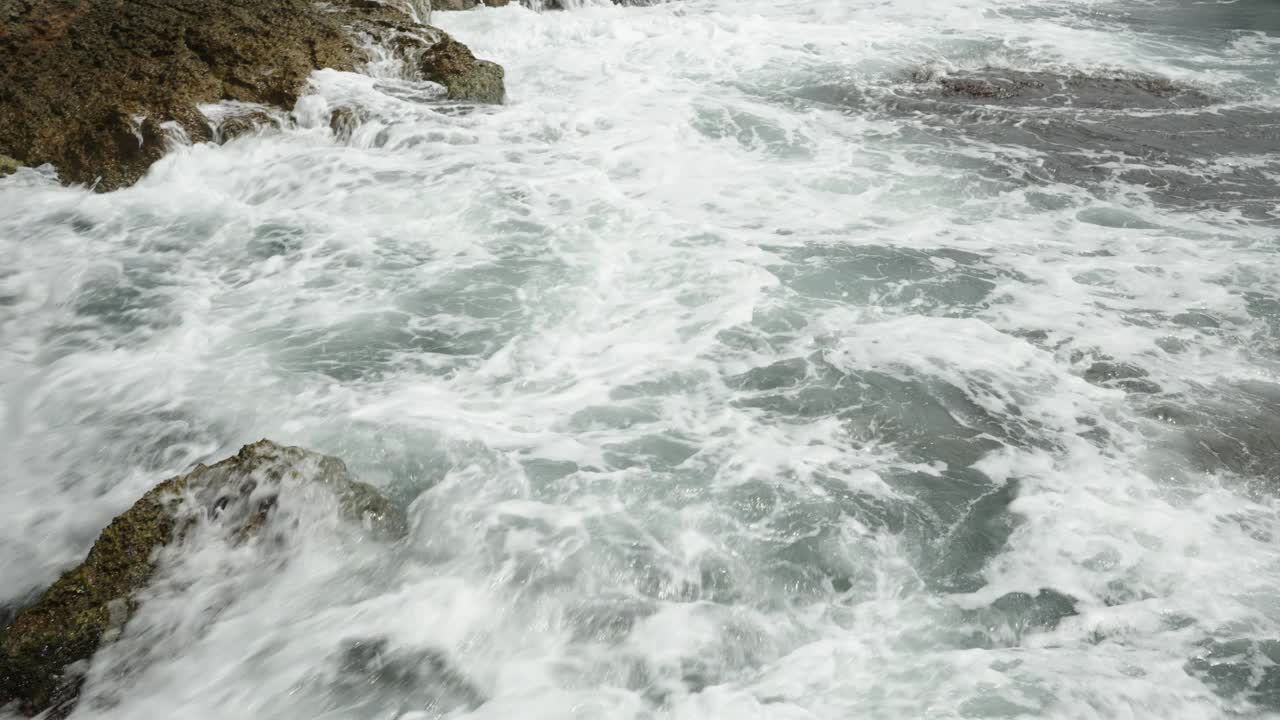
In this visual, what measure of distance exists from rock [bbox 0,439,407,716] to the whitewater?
119mm

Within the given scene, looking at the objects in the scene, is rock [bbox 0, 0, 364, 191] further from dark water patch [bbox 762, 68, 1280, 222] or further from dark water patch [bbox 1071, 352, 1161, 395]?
dark water patch [bbox 1071, 352, 1161, 395]

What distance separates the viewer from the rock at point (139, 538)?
3.10 metres

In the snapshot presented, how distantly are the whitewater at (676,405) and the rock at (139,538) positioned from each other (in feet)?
0.39

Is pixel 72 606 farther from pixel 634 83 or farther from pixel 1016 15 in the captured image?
pixel 1016 15

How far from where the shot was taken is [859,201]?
24.9 ft

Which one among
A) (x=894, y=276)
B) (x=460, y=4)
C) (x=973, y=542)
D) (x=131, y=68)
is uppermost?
(x=460, y=4)

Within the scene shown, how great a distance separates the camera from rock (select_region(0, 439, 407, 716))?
3096 millimetres

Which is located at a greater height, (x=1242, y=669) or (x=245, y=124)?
(x=245, y=124)

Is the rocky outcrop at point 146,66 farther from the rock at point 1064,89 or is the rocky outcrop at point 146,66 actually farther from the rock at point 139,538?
the rock at point 1064,89

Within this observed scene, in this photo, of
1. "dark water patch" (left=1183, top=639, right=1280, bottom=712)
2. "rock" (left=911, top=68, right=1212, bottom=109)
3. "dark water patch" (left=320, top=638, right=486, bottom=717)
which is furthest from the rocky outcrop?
"dark water patch" (left=1183, top=639, right=1280, bottom=712)

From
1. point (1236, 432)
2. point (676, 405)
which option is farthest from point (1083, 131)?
point (676, 405)

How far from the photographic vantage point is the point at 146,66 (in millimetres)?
8266

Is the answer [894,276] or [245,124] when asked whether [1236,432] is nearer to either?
[894,276]

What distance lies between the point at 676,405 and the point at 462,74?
245 inches
